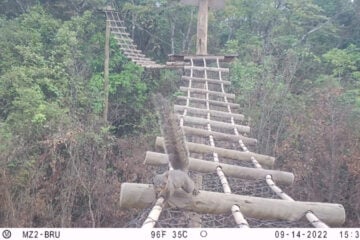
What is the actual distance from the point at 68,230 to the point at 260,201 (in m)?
0.66

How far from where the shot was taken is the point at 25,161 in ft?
17.9

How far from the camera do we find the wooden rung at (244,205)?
1.56 m

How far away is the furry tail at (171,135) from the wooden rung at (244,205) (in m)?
0.14

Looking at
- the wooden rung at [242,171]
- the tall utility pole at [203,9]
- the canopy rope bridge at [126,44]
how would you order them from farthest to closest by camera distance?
1. the canopy rope bridge at [126,44]
2. the tall utility pole at [203,9]
3. the wooden rung at [242,171]

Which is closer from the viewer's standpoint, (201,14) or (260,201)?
(260,201)

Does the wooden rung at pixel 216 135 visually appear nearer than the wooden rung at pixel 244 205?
No

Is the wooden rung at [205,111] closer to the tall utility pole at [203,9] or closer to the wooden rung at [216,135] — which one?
the wooden rung at [216,135]

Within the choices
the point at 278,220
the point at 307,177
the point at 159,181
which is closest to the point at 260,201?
the point at 278,220

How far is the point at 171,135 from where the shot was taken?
1455 mm

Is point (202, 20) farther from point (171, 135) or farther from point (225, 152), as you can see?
point (171, 135)

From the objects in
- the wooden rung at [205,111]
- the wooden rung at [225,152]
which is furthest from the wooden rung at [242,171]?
the wooden rung at [205,111]

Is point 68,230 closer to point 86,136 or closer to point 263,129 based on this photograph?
point 86,136

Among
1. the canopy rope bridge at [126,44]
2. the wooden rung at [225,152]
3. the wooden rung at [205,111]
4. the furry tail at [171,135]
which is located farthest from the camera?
the canopy rope bridge at [126,44]

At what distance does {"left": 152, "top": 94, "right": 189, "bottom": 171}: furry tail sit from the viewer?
146 cm
